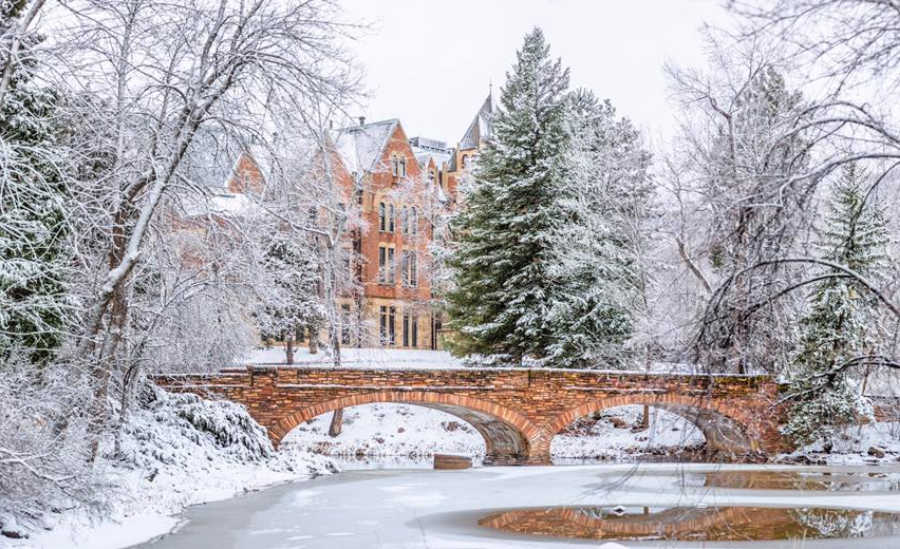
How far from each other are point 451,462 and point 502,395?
215cm

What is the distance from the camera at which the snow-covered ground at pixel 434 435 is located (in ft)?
106

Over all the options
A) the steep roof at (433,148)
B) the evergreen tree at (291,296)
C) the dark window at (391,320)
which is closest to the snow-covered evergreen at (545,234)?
the evergreen tree at (291,296)

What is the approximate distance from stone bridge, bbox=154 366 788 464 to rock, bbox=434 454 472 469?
4.35 feet

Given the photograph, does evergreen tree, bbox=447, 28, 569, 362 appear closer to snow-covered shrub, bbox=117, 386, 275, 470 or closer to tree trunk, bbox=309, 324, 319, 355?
tree trunk, bbox=309, 324, 319, 355

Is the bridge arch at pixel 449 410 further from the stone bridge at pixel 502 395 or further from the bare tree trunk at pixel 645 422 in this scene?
the bare tree trunk at pixel 645 422

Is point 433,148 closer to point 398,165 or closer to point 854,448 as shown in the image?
point 398,165

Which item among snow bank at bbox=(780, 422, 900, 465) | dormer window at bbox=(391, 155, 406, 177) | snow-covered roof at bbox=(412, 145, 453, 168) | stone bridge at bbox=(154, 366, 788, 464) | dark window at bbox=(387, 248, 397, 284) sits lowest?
snow bank at bbox=(780, 422, 900, 465)

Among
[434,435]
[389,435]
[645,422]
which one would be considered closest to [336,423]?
[389,435]

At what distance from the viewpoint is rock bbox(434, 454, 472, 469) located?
84.5 feet

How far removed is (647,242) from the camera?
34469mm

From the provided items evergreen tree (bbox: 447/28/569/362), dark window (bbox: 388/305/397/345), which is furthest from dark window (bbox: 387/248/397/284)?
evergreen tree (bbox: 447/28/569/362)

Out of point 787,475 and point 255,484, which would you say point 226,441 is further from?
point 787,475

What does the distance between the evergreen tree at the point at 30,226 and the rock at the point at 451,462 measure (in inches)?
541

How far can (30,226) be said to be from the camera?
11.9 metres
